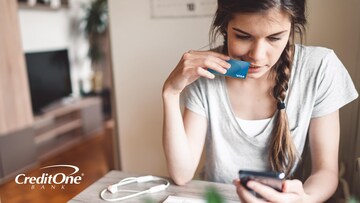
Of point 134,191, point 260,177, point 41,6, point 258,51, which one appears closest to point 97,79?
point 41,6

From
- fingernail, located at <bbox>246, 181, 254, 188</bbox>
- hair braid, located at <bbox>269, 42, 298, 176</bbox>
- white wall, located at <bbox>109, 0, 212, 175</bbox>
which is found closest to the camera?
fingernail, located at <bbox>246, 181, 254, 188</bbox>

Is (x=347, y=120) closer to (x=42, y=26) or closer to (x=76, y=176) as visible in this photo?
(x=76, y=176)

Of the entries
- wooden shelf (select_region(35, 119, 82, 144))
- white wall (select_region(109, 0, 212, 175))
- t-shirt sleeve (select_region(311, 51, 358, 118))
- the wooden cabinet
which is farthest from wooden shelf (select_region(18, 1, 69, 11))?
t-shirt sleeve (select_region(311, 51, 358, 118))

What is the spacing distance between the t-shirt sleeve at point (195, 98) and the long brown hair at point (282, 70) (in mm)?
127

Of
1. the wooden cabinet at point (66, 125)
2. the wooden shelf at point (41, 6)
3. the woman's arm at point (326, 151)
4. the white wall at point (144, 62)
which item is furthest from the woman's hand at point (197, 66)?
the wooden shelf at point (41, 6)

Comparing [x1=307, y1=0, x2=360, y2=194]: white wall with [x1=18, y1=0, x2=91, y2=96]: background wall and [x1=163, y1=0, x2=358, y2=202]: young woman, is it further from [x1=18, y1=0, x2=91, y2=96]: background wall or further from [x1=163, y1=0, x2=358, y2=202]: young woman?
[x1=18, y1=0, x2=91, y2=96]: background wall

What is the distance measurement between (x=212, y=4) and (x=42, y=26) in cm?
224

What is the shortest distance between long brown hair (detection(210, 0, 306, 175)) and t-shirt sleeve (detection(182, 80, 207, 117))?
13 centimetres

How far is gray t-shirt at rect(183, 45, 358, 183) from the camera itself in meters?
0.68

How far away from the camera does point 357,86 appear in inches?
28.7

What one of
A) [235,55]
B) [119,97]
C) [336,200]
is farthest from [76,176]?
[336,200]

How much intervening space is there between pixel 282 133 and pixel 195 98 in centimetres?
23

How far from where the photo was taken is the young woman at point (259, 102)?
611 mm

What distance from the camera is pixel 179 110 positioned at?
0.70m
